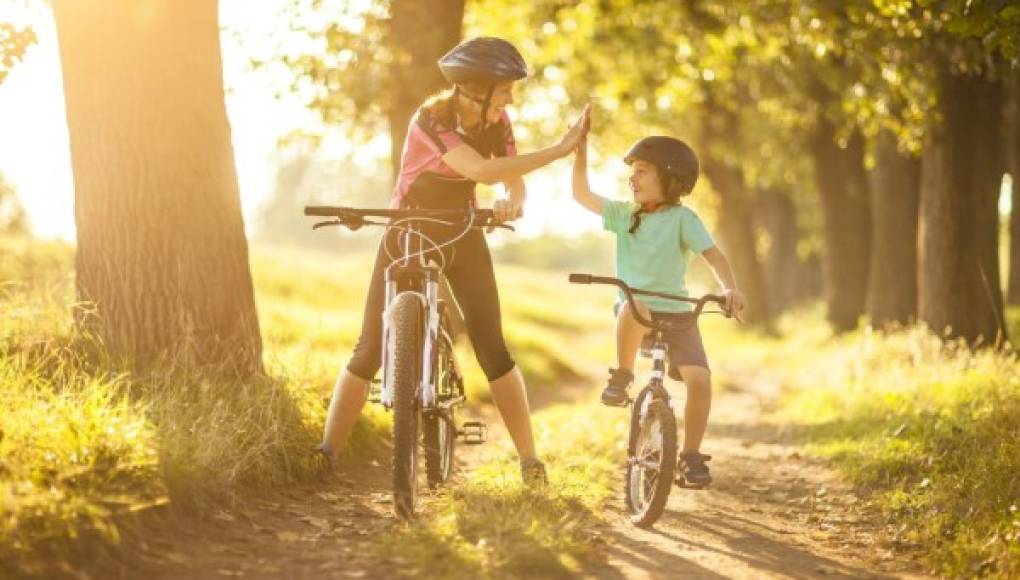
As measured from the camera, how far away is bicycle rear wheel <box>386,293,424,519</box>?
5520 millimetres

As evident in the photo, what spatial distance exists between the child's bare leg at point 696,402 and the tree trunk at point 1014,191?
14697 mm

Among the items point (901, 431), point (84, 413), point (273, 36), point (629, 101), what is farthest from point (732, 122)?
point (84, 413)

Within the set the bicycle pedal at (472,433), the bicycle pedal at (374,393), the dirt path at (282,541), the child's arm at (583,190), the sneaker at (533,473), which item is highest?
the child's arm at (583,190)

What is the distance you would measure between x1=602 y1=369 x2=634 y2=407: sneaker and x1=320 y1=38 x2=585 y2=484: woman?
1.60 feet

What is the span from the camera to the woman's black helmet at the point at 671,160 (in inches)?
A: 239

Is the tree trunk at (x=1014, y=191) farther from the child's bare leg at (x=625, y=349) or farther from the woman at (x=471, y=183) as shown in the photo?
the woman at (x=471, y=183)

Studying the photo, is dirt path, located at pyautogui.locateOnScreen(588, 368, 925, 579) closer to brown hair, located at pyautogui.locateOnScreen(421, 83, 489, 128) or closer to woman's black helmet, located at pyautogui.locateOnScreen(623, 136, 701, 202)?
woman's black helmet, located at pyautogui.locateOnScreen(623, 136, 701, 202)

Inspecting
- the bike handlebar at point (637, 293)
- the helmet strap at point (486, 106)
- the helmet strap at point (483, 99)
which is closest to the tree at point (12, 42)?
the helmet strap at point (483, 99)

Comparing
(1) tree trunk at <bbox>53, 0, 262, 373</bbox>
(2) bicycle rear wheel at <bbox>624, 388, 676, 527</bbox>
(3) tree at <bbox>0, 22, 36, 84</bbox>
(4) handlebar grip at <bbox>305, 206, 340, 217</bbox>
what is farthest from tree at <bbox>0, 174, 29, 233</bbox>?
(2) bicycle rear wheel at <bbox>624, 388, 676, 527</bbox>

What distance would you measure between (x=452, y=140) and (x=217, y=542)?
2.23 meters

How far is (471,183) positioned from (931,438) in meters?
3.78

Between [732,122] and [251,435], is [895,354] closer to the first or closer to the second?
[251,435]

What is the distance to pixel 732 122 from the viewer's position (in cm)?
2295

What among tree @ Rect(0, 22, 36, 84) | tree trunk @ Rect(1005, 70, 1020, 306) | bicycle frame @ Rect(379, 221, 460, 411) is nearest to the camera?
bicycle frame @ Rect(379, 221, 460, 411)
